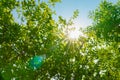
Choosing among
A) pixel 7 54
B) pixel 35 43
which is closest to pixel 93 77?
pixel 35 43

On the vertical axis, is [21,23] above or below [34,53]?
above

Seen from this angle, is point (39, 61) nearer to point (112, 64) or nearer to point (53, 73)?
point (53, 73)

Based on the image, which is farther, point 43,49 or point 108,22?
point 108,22

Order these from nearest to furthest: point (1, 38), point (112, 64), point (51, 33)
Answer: point (1, 38) < point (51, 33) < point (112, 64)

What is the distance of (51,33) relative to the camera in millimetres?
21750

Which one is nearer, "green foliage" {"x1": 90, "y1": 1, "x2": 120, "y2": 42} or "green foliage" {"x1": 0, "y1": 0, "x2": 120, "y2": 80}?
"green foliage" {"x1": 0, "y1": 0, "x2": 120, "y2": 80}

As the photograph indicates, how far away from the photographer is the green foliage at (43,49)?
20594 mm

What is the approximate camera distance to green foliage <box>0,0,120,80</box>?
20.6 m

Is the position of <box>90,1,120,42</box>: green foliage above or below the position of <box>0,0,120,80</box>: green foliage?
above

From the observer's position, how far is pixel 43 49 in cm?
2128

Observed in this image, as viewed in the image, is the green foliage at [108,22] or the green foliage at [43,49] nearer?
the green foliage at [43,49]

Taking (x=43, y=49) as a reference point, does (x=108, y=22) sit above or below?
above

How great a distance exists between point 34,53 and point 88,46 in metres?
4.59

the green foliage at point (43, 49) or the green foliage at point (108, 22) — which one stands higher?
the green foliage at point (108, 22)
